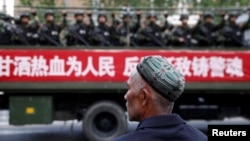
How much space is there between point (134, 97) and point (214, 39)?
29.3 feet

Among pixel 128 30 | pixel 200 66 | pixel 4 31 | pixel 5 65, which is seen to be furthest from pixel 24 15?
pixel 200 66

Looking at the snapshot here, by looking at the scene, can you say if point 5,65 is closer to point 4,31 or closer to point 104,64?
point 4,31

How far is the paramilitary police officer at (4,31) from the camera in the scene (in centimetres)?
1015

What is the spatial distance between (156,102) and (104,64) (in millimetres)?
7991

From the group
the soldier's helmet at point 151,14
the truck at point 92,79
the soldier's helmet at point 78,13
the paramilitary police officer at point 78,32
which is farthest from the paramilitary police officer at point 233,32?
the soldier's helmet at point 78,13

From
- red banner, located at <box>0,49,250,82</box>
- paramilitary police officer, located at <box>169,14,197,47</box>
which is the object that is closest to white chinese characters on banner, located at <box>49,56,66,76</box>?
red banner, located at <box>0,49,250,82</box>

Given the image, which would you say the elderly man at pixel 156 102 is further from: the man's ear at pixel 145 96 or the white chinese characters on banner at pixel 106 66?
the white chinese characters on banner at pixel 106 66

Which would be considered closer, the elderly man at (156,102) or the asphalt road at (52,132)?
the elderly man at (156,102)

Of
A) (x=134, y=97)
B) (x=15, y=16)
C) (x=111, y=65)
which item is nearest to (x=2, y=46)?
(x=15, y=16)

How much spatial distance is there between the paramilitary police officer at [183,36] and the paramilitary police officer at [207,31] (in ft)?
0.47

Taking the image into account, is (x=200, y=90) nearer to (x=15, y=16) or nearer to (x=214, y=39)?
(x=214, y=39)

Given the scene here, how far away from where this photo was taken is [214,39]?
10812 mm

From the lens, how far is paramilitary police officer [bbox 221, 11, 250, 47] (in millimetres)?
10734

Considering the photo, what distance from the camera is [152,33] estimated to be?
35.2 feet
